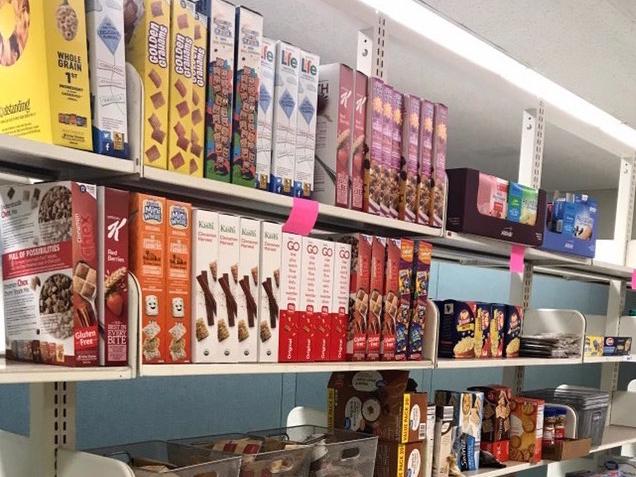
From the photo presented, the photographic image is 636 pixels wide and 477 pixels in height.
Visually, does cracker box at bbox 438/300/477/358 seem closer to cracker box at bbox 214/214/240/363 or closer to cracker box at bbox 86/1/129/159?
cracker box at bbox 214/214/240/363

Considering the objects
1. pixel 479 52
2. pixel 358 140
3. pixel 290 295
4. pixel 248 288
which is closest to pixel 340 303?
pixel 290 295

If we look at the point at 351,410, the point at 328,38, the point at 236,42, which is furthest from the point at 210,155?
the point at 328,38

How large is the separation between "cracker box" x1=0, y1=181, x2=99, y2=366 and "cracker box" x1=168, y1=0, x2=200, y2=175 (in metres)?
0.22

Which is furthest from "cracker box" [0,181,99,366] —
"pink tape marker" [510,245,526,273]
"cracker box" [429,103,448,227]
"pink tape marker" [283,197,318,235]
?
"pink tape marker" [510,245,526,273]

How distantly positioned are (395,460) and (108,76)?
1391 mm

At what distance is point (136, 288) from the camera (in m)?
1.37

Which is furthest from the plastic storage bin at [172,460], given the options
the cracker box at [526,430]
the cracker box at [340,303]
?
the cracker box at [526,430]

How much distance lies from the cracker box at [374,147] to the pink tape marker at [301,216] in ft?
0.78

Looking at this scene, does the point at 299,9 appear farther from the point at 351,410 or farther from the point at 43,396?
the point at 43,396

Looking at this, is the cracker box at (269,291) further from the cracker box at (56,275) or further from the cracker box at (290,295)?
the cracker box at (56,275)

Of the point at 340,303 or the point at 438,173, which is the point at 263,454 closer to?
the point at 340,303

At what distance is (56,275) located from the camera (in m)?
1.34

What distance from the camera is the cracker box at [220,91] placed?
61.6 inches

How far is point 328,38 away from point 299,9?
1.33 feet
